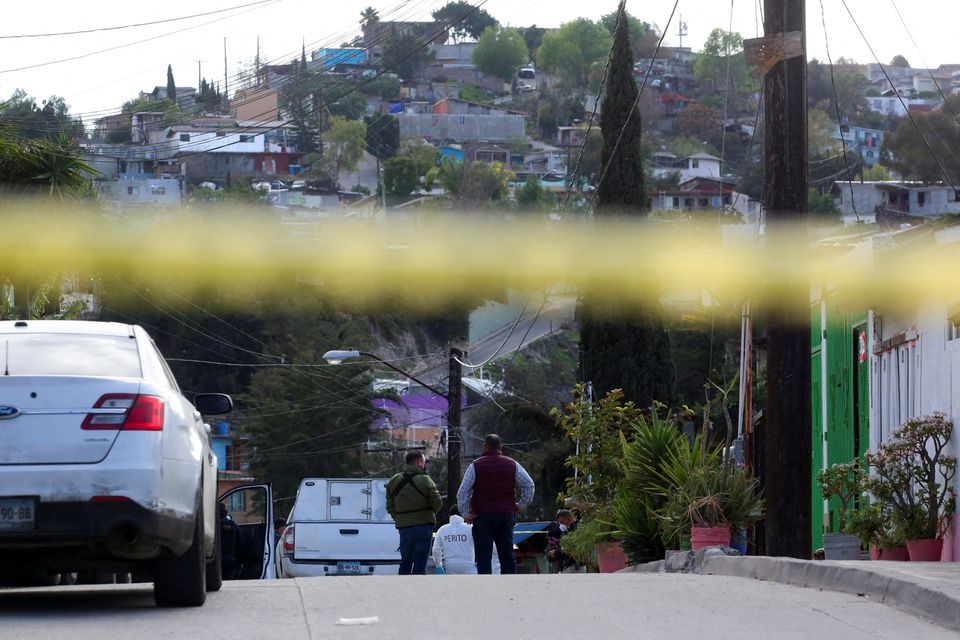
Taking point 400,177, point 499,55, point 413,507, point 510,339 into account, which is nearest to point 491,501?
point 413,507

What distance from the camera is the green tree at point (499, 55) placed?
197m

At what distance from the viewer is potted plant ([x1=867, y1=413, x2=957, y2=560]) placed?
1547 cm

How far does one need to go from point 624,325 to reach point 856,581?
33.1 meters

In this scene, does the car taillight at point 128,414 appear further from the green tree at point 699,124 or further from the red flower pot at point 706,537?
the green tree at point 699,124

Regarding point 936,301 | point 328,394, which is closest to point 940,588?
point 936,301

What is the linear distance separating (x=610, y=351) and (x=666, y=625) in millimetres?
34677

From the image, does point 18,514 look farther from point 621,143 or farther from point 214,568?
point 621,143

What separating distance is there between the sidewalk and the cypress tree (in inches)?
1159

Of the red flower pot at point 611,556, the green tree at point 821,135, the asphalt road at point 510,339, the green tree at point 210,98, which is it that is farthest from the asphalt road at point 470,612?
the green tree at point 821,135

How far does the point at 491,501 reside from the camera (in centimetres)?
1548

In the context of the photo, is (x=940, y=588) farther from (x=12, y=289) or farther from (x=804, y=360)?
(x=12, y=289)

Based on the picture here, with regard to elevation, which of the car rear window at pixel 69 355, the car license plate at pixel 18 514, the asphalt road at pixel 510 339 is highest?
the car rear window at pixel 69 355

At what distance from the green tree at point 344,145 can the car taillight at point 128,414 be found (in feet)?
402

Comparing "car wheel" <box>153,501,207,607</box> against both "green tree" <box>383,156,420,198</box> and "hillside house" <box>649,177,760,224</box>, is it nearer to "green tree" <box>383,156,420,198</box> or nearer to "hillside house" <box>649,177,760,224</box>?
"hillside house" <box>649,177,760,224</box>
